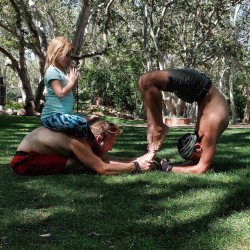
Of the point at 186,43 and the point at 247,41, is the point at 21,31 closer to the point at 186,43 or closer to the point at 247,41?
the point at 186,43

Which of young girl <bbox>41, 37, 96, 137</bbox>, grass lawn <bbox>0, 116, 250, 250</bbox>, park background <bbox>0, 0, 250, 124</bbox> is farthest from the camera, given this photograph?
park background <bbox>0, 0, 250, 124</bbox>

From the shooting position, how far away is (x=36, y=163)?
4.95 m

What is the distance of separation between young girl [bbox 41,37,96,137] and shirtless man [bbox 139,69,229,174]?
74 centimetres

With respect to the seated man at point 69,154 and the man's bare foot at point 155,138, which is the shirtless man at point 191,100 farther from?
the seated man at point 69,154

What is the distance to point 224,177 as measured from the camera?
4.71 meters

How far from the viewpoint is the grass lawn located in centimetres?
288

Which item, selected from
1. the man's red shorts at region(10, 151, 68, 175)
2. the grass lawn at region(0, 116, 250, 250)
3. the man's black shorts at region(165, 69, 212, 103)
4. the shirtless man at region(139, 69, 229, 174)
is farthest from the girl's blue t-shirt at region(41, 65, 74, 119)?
the man's black shorts at region(165, 69, 212, 103)

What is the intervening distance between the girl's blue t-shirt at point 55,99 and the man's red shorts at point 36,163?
47 cm

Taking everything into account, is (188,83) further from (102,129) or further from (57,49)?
(57,49)

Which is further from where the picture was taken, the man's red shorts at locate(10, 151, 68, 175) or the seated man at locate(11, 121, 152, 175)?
the man's red shorts at locate(10, 151, 68, 175)

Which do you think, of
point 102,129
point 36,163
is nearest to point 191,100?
point 102,129

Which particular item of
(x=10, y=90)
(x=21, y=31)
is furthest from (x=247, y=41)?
(x=10, y=90)

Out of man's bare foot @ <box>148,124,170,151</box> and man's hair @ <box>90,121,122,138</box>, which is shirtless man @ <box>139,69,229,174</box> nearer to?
man's bare foot @ <box>148,124,170,151</box>

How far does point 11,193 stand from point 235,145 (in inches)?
194
